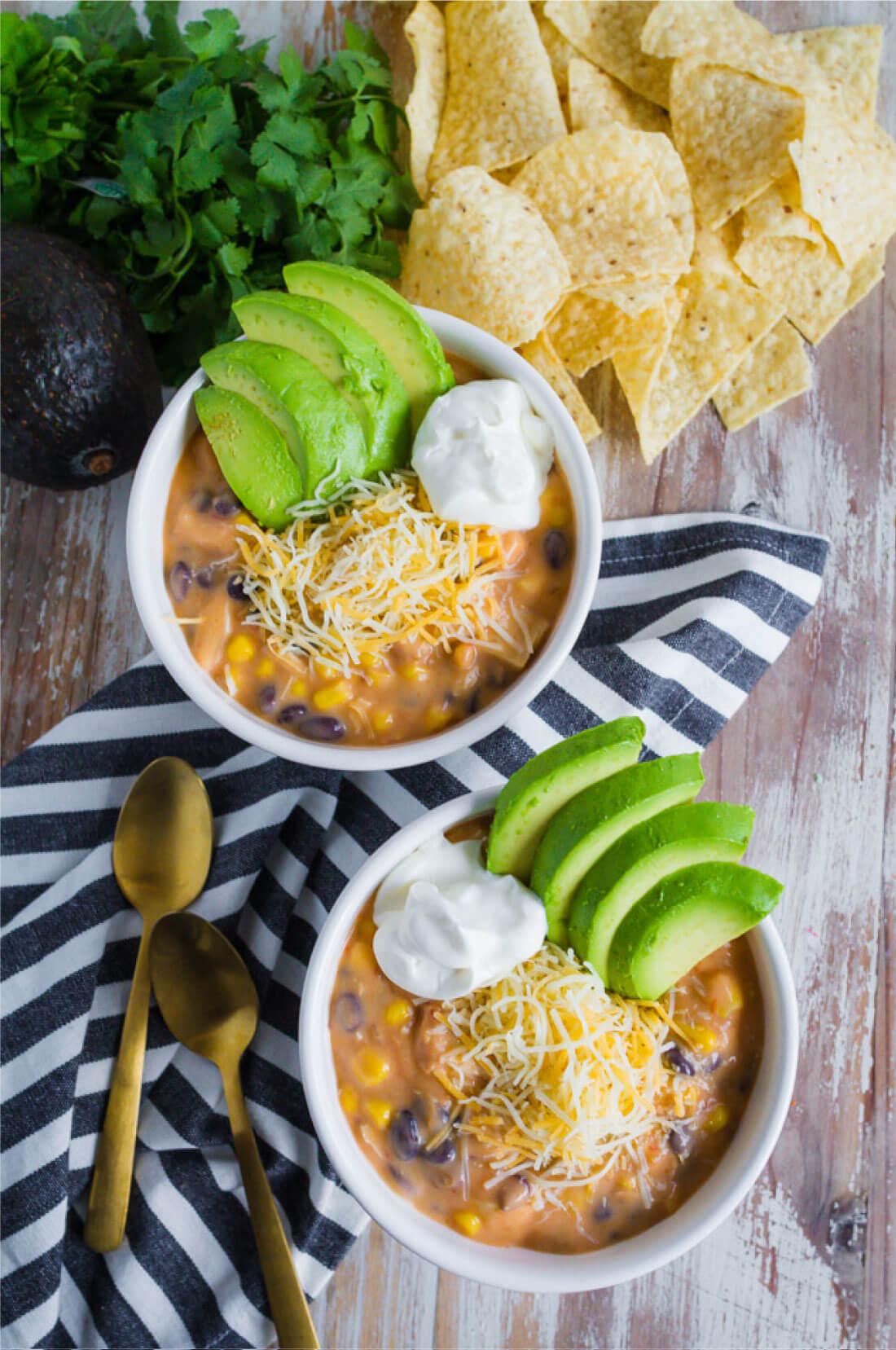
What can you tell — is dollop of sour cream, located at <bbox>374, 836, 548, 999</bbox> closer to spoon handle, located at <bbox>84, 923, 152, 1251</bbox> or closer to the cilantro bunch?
spoon handle, located at <bbox>84, 923, 152, 1251</bbox>

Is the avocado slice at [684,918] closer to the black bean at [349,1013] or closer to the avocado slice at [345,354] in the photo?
the black bean at [349,1013]

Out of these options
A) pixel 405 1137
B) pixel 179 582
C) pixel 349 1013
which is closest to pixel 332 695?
pixel 179 582

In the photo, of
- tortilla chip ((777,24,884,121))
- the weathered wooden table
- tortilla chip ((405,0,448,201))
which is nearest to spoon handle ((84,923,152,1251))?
the weathered wooden table

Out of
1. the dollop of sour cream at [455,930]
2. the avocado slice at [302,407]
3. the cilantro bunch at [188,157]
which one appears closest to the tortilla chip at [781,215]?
the cilantro bunch at [188,157]

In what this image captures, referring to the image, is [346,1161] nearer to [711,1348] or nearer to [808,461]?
[711,1348]

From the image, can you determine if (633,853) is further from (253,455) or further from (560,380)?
(560,380)

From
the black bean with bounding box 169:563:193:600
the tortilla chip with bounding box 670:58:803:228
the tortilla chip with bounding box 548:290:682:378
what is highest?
the tortilla chip with bounding box 670:58:803:228
